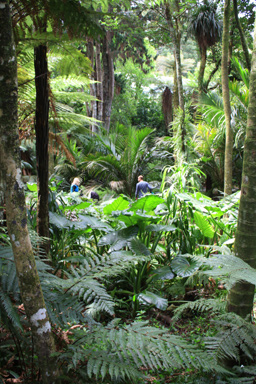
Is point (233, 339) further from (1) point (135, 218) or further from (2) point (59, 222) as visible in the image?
(2) point (59, 222)

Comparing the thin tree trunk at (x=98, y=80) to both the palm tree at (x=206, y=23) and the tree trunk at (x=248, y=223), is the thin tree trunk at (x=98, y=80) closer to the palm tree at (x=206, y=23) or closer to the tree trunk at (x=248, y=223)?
the palm tree at (x=206, y=23)

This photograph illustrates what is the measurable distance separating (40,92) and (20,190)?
60.5 inches

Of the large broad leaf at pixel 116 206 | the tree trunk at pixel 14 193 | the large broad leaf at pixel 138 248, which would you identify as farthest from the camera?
the large broad leaf at pixel 116 206

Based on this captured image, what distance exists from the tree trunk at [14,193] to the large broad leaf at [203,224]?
6.96 ft

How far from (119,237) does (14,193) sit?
5.83 feet

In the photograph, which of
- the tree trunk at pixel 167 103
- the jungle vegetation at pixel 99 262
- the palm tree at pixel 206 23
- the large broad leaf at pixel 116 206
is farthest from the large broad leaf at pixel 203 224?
the tree trunk at pixel 167 103

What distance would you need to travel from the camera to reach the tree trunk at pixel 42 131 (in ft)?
7.97

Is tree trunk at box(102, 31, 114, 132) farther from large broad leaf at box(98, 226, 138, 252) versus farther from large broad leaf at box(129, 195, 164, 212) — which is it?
large broad leaf at box(98, 226, 138, 252)

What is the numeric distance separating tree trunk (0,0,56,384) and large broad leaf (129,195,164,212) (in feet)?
6.31

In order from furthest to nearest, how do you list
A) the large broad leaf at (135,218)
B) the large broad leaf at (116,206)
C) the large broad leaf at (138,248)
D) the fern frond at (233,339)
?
the large broad leaf at (116,206)
the large broad leaf at (135,218)
the large broad leaf at (138,248)
the fern frond at (233,339)

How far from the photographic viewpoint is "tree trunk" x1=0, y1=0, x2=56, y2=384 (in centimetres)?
114

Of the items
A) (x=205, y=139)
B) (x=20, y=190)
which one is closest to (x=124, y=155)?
(x=205, y=139)

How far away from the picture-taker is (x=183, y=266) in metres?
2.68

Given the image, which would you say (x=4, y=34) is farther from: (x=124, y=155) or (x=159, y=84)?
(x=159, y=84)
